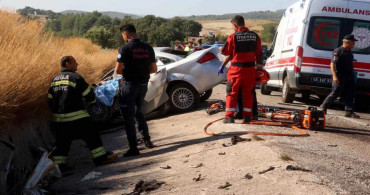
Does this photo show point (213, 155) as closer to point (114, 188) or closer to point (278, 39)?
point (114, 188)

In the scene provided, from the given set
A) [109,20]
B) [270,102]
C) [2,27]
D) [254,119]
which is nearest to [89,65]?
[2,27]

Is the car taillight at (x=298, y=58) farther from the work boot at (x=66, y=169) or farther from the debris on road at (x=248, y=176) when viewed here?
the debris on road at (x=248, y=176)

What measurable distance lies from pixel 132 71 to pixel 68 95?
1.00 meters

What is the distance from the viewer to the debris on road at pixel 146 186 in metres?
5.35

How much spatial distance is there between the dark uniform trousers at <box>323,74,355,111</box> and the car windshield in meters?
1.40

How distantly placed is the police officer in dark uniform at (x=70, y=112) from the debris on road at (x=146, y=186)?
5.18 feet

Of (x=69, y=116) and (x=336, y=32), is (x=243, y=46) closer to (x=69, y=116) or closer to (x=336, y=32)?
(x=69, y=116)

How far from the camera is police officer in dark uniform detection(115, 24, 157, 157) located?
7027mm

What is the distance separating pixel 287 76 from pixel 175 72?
9.07 ft

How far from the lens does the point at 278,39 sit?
13.2 meters

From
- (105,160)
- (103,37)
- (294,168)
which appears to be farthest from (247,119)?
(103,37)

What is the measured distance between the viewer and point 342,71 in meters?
9.47

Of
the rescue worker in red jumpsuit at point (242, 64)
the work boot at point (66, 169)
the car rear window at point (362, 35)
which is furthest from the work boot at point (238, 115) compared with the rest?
the car rear window at point (362, 35)

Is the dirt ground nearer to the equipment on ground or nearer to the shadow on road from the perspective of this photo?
the shadow on road
